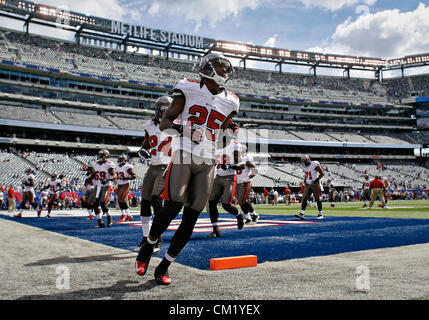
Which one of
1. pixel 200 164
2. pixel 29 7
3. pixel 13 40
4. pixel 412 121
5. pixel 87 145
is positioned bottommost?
pixel 200 164

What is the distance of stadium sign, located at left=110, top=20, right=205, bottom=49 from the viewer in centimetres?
5108

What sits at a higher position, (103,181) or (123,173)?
(123,173)

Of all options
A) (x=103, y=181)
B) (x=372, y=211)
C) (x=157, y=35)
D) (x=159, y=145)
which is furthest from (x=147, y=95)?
(x=159, y=145)

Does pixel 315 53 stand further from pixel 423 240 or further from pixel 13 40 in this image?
pixel 423 240

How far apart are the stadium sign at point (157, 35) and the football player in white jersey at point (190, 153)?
52.7 m

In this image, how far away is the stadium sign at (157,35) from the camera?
5108cm

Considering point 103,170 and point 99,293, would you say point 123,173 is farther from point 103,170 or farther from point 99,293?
point 99,293

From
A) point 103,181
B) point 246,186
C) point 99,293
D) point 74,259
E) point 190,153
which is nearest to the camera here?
point 99,293

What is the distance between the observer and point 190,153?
3488 millimetres

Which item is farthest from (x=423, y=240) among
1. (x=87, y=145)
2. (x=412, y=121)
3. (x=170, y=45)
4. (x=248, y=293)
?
(x=412, y=121)

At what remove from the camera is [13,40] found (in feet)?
151

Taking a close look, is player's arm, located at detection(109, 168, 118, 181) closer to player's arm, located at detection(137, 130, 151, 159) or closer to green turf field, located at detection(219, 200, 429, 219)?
player's arm, located at detection(137, 130, 151, 159)

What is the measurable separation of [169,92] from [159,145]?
5115 centimetres

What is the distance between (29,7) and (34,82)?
9956 millimetres
